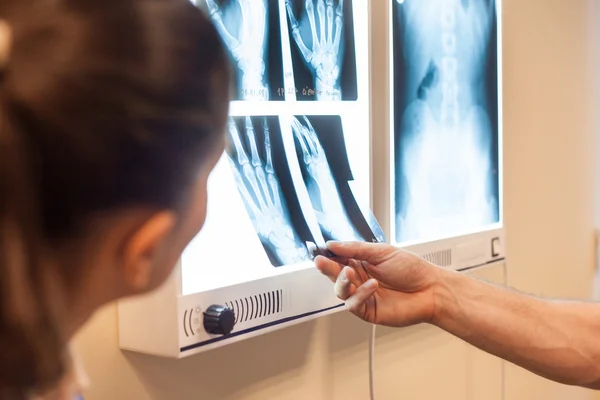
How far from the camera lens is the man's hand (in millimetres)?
1003

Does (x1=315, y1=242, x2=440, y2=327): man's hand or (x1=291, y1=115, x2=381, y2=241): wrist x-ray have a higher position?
(x1=291, y1=115, x2=381, y2=241): wrist x-ray

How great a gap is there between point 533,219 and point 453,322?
2.74 feet

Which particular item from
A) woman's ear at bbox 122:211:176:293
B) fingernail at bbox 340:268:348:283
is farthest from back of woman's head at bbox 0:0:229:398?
fingernail at bbox 340:268:348:283

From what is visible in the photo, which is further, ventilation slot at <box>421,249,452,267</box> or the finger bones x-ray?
ventilation slot at <box>421,249,452,267</box>

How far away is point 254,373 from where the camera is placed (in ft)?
3.60

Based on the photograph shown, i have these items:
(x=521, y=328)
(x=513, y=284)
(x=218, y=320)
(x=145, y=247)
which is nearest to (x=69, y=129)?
(x=145, y=247)

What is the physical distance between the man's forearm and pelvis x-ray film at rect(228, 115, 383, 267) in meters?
0.16

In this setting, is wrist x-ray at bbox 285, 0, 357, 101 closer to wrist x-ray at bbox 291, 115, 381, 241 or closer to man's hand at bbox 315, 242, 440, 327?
wrist x-ray at bbox 291, 115, 381, 241

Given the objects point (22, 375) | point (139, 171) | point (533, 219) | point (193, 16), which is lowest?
point (533, 219)

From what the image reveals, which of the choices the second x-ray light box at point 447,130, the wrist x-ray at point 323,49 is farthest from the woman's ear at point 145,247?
the second x-ray light box at point 447,130

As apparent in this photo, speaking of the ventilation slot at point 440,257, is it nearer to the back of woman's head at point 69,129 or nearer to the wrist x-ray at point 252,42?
the wrist x-ray at point 252,42

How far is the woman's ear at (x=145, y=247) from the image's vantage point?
1.57ft

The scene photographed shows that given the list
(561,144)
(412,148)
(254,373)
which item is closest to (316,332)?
(254,373)

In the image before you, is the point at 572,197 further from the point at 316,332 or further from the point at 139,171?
the point at 139,171
